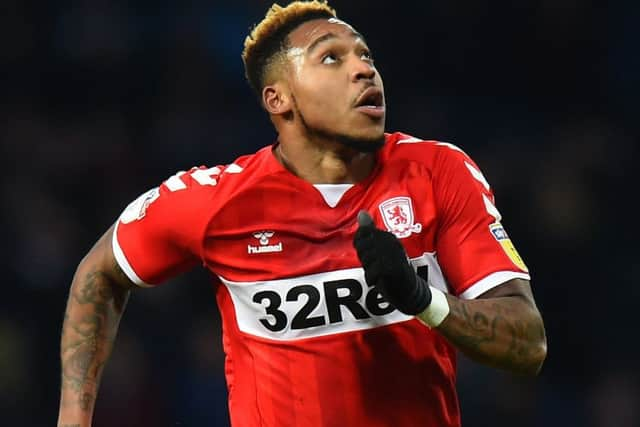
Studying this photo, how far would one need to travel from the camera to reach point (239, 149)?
6984mm

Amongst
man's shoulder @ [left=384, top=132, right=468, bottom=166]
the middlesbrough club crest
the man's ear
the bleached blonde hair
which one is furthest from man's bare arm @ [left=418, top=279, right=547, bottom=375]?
the bleached blonde hair

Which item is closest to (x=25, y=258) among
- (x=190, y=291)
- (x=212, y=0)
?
(x=190, y=291)

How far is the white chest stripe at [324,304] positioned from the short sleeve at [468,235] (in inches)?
3.7

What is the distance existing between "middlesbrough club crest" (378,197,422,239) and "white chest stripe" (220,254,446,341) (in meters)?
0.10

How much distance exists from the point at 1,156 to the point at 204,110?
1.33 m

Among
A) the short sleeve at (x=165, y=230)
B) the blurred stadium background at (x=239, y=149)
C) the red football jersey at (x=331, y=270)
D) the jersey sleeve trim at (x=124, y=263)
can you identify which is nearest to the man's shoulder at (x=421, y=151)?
the red football jersey at (x=331, y=270)

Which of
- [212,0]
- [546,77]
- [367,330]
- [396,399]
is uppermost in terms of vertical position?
[212,0]

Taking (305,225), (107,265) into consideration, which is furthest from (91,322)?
(305,225)

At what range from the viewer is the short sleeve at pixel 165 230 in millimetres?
3451

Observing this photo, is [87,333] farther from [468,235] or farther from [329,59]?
[468,235]

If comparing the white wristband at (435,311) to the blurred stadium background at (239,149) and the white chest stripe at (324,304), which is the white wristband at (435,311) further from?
the blurred stadium background at (239,149)

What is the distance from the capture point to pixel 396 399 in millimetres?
3252

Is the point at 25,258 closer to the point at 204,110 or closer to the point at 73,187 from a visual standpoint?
the point at 73,187

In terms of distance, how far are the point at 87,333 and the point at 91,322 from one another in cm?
4
